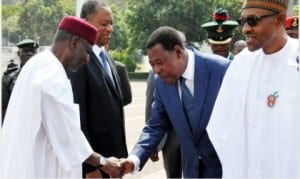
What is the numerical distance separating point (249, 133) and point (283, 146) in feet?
0.66

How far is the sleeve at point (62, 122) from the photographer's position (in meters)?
3.18

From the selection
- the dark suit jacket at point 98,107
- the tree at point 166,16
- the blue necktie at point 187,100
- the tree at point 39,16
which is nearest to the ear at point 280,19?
the blue necktie at point 187,100

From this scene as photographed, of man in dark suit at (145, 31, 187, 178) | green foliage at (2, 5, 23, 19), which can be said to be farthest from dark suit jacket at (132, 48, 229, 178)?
green foliage at (2, 5, 23, 19)

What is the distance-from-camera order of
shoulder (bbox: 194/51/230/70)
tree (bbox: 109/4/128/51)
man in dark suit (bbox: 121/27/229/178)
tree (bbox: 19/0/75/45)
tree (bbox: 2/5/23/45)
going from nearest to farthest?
man in dark suit (bbox: 121/27/229/178), shoulder (bbox: 194/51/230/70), tree (bbox: 2/5/23/45), tree (bbox: 19/0/75/45), tree (bbox: 109/4/128/51)

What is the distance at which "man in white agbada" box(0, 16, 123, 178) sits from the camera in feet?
10.4

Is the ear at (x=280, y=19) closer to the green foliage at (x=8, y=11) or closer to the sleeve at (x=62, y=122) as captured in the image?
the sleeve at (x=62, y=122)

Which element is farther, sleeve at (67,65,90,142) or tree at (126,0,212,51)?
tree at (126,0,212,51)

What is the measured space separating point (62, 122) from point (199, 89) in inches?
37.4

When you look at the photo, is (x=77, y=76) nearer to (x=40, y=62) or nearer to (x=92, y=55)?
(x=92, y=55)

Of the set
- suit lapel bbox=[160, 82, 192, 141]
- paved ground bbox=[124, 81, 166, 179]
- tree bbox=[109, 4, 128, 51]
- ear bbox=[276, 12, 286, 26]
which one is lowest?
tree bbox=[109, 4, 128, 51]

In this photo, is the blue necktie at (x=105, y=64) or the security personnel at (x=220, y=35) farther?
the security personnel at (x=220, y=35)

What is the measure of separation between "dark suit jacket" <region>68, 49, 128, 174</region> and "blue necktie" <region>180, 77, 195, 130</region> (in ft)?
2.84

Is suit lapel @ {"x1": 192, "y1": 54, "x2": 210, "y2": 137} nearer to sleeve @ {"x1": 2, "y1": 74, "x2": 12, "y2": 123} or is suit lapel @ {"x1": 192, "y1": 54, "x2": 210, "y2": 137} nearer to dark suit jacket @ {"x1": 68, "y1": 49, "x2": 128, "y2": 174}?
dark suit jacket @ {"x1": 68, "y1": 49, "x2": 128, "y2": 174}

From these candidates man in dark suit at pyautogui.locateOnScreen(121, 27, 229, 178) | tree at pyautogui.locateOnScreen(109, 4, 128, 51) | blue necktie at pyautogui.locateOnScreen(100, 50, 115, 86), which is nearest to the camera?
man in dark suit at pyautogui.locateOnScreen(121, 27, 229, 178)
